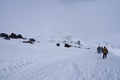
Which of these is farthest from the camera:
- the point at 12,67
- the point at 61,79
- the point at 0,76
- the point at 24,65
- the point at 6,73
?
the point at 24,65

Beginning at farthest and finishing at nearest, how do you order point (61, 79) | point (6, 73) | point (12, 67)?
point (12, 67) → point (6, 73) → point (61, 79)

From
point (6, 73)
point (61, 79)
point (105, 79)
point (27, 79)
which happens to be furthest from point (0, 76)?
point (105, 79)

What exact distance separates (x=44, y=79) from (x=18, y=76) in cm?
273

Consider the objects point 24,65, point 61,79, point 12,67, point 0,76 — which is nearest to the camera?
point 61,79

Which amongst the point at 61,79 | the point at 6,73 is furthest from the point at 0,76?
the point at 61,79

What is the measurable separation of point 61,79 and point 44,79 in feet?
4.78

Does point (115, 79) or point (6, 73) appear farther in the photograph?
point (6, 73)

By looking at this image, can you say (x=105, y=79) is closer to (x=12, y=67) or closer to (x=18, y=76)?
(x=18, y=76)

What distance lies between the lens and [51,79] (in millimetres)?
11938

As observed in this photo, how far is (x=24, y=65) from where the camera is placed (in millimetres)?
17078

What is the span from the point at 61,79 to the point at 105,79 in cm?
344

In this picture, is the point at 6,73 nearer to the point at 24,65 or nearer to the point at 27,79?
the point at 27,79

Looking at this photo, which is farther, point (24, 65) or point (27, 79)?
point (24, 65)

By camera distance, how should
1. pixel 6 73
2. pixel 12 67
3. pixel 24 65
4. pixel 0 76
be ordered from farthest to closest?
1. pixel 24 65
2. pixel 12 67
3. pixel 6 73
4. pixel 0 76
